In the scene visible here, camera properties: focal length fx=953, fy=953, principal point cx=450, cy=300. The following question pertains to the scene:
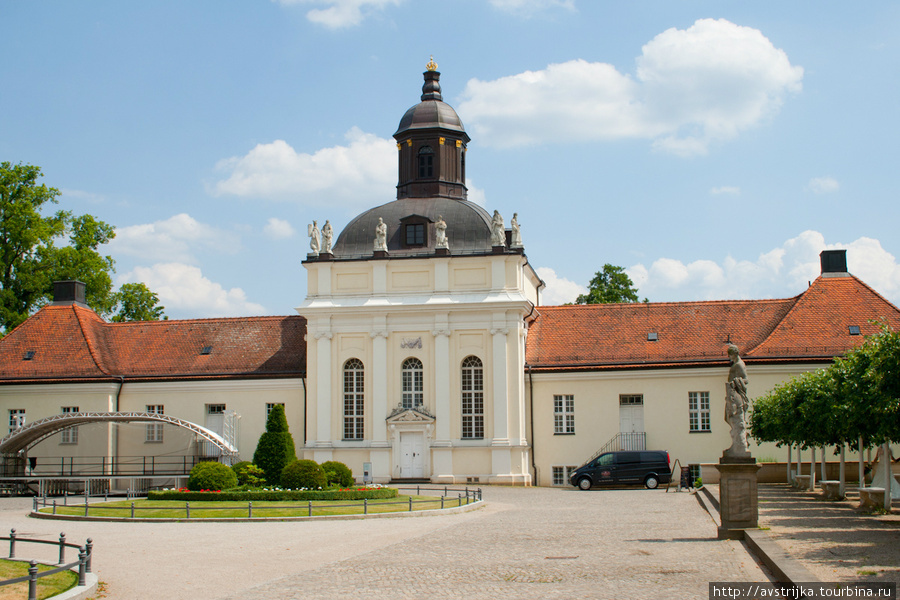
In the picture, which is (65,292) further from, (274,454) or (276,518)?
→ (276,518)

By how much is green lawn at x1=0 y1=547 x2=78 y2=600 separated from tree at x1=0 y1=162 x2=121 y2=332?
1560 inches

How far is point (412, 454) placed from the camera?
142 ft

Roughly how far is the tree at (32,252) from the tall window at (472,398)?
22779 mm

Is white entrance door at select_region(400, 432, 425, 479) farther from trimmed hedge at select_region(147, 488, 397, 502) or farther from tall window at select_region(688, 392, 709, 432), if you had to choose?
trimmed hedge at select_region(147, 488, 397, 502)

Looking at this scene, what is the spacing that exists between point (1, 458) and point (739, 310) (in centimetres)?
3491

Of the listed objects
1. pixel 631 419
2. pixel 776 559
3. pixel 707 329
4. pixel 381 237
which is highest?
pixel 381 237

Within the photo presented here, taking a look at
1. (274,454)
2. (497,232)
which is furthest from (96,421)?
(497,232)

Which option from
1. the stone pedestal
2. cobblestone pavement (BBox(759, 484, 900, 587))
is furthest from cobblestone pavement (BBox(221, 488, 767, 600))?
cobblestone pavement (BBox(759, 484, 900, 587))

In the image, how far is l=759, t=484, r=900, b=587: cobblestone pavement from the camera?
13.6 m

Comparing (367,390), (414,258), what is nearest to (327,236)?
(414,258)

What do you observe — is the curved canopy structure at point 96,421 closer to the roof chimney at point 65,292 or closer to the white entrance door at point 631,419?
the roof chimney at point 65,292

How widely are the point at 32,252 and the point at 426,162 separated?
2248 centimetres

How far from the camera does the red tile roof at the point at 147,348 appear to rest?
46.7 metres

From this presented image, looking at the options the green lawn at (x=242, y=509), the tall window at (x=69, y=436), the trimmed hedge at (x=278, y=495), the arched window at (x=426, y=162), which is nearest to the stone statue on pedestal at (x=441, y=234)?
the arched window at (x=426, y=162)
